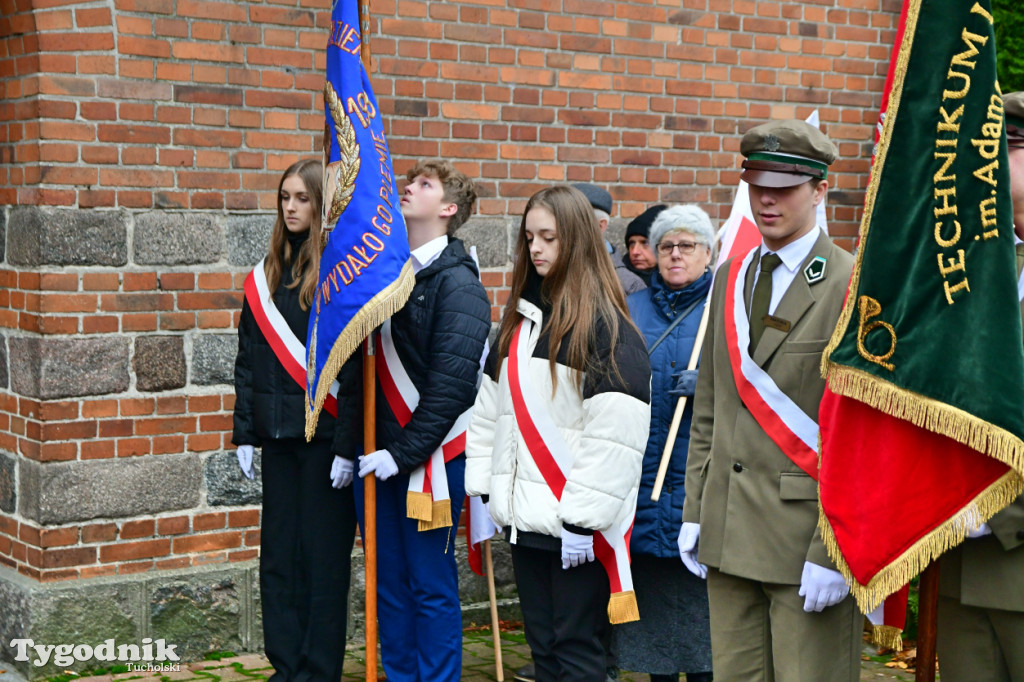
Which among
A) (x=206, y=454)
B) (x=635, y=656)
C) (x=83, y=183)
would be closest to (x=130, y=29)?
(x=83, y=183)

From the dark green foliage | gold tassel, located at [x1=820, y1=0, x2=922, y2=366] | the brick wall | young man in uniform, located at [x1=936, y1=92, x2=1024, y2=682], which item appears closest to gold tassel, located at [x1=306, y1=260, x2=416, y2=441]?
the brick wall

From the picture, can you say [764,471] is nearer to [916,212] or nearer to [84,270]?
[916,212]

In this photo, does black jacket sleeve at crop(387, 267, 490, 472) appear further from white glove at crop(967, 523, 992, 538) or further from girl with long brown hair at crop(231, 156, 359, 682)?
white glove at crop(967, 523, 992, 538)

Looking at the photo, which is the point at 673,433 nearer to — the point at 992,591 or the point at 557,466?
the point at 557,466

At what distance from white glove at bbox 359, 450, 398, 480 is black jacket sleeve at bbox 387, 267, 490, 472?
0.04m

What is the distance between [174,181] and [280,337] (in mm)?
1085

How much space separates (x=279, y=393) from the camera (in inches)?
175

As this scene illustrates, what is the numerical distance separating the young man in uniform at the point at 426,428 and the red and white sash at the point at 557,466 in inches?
18.3

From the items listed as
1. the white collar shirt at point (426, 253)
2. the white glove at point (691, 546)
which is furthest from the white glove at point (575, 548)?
the white collar shirt at point (426, 253)

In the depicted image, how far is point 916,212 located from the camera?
9.07 feet

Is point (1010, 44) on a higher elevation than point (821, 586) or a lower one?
higher

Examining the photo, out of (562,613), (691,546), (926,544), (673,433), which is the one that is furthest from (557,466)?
(926,544)

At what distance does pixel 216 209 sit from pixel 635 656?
2625mm

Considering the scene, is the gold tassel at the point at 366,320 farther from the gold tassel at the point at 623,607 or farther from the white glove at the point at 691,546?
the white glove at the point at 691,546
